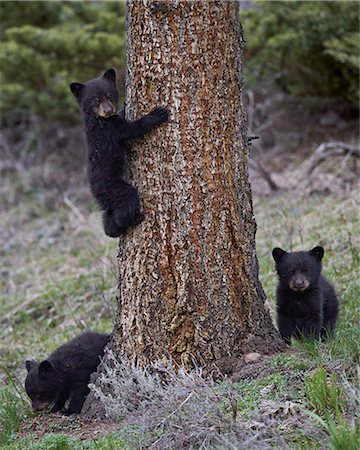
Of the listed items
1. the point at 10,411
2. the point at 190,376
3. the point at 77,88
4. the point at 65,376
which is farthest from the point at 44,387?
the point at 77,88

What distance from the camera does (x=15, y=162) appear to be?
586 inches

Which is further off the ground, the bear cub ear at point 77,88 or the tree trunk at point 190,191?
the bear cub ear at point 77,88

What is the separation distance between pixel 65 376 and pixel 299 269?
7.37 ft

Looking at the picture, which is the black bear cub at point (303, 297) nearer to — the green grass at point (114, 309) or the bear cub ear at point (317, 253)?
the bear cub ear at point (317, 253)

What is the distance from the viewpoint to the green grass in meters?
4.25

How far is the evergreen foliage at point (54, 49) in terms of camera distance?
1214 centimetres

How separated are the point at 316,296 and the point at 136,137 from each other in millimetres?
2366

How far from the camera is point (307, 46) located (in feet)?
37.0

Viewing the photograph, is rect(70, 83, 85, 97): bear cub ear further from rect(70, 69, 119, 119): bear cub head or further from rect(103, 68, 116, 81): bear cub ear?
rect(103, 68, 116, 81): bear cub ear

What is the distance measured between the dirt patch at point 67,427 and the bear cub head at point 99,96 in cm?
228

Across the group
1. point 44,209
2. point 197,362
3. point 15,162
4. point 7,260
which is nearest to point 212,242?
point 197,362

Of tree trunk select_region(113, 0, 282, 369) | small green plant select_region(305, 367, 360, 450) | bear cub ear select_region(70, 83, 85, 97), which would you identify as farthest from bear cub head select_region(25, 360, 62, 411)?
small green plant select_region(305, 367, 360, 450)

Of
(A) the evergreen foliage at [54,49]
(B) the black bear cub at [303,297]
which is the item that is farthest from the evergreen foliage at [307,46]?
(B) the black bear cub at [303,297]

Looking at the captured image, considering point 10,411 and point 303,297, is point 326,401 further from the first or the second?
point 10,411
